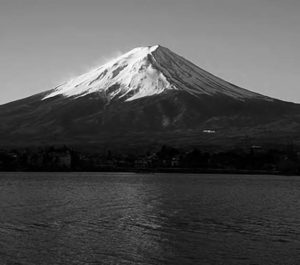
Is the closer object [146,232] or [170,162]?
[146,232]

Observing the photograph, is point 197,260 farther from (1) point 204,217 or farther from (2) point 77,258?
(1) point 204,217

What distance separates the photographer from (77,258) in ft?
77.8

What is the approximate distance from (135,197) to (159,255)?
97.2 ft

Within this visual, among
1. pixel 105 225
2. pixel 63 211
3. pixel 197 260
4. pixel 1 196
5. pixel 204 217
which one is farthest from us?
pixel 1 196

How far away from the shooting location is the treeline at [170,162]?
125750 mm

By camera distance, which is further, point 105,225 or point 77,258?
point 105,225

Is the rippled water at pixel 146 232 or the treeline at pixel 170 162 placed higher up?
the treeline at pixel 170 162

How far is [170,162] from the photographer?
137 m

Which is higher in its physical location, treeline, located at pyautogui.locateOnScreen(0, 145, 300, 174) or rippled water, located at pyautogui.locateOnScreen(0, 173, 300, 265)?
treeline, located at pyautogui.locateOnScreen(0, 145, 300, 174)

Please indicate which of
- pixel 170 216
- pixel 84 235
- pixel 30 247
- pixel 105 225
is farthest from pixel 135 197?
pixel 30 247

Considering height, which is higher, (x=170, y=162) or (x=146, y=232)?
(x=170, y=162)

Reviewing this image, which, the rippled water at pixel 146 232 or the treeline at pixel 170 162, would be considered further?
the treeline at pixel 170 162

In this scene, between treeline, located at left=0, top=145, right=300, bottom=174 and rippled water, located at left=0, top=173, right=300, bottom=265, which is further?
treeline, located at left=0, top=145, right=300, bottom=174

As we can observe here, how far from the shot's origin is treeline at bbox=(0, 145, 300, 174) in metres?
126
